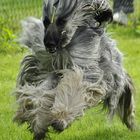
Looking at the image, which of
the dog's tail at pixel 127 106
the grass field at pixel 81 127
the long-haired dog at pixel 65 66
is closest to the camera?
the long-haired dog at pixel 65 66

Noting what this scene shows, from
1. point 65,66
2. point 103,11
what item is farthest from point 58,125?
point 103,11

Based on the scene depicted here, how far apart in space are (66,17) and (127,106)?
1.78m

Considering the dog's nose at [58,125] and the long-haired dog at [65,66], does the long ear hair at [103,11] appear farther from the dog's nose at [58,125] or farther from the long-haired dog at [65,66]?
the dog's nose at [58,125]

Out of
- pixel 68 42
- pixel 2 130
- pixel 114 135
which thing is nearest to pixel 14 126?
pixel 2 130

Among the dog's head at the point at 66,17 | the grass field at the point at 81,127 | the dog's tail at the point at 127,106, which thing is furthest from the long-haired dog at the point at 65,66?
the dog's tail at the point at 127,106

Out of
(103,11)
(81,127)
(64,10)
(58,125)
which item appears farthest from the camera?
(81,127)

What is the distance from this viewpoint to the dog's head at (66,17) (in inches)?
223

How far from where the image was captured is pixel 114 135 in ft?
22.8

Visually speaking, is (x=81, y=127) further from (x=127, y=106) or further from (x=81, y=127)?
(x=127, y=106)

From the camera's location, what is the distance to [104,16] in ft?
20.2

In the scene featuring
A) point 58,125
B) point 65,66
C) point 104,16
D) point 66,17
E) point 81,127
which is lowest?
point 81,127

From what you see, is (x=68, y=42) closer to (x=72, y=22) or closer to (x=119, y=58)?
(x=72, y=22)

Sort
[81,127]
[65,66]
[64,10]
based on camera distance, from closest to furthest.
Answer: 1. [64,10]
2. [65,66]
3. [81,127]

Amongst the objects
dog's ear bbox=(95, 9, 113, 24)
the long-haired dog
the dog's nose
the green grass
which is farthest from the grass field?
the dog's nose
